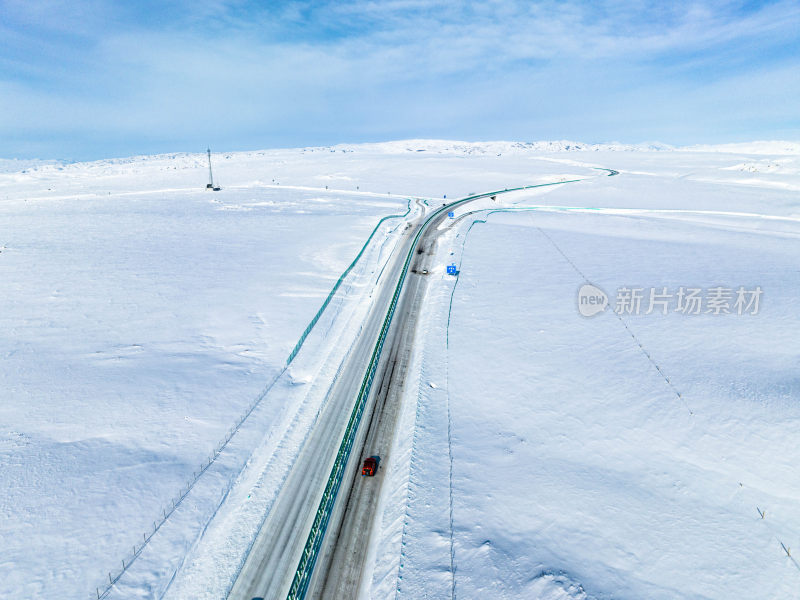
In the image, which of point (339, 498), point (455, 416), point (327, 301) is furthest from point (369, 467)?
point (327, 301)

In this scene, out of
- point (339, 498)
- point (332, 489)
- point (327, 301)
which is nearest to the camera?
point (339, 498)

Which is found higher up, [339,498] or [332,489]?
[332,489]

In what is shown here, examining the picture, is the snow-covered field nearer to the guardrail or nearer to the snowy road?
the snowy road

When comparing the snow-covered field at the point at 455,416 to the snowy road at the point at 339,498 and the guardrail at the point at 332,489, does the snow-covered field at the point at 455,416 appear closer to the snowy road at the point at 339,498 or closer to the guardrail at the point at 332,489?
the snowy road at the point at 339,498

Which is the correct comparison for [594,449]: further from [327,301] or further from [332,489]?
[327,301]

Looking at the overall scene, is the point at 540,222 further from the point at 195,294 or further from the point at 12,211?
the point at 12,211

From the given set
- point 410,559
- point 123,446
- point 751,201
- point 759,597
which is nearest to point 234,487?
point 123,446
